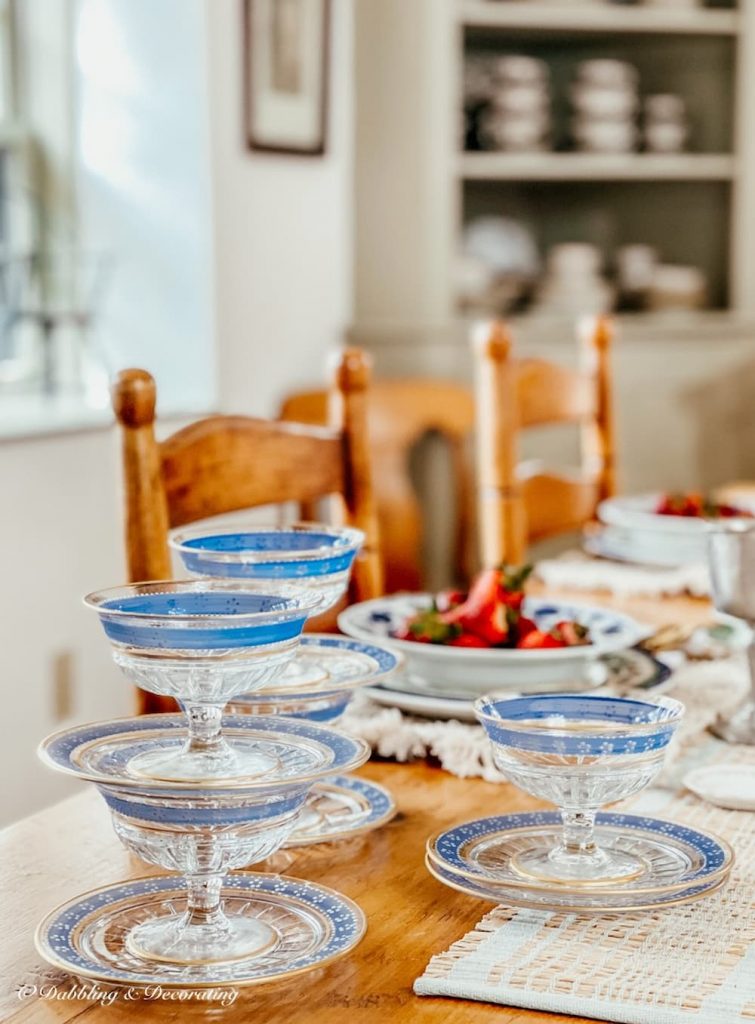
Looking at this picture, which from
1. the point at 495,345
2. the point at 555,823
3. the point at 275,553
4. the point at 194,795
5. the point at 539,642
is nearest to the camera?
the point at 194,795

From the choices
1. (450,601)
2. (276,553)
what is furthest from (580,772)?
(450,601)

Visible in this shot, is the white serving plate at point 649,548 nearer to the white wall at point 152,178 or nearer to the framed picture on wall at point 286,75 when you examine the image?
the white wall at point 152,178

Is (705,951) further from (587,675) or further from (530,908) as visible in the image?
(587,675)

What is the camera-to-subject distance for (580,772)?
75cm

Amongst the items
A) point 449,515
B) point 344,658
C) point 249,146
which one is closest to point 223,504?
point 344,658

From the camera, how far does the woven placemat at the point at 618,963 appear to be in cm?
65

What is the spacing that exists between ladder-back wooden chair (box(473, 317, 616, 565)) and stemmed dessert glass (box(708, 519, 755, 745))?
817mm

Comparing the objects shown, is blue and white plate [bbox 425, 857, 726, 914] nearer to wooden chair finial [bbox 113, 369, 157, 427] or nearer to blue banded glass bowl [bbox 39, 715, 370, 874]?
blue banded glass bowl [bbox 39, 715, 370, 874]

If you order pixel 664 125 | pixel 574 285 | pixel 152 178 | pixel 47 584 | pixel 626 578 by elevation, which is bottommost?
pixel 47 584

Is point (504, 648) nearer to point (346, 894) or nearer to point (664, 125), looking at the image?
point (346, 894)

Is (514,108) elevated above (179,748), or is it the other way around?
(514,108)

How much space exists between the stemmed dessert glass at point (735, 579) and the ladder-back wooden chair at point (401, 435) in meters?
1.79

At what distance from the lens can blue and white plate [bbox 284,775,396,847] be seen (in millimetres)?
871

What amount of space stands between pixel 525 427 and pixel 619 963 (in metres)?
1.43
